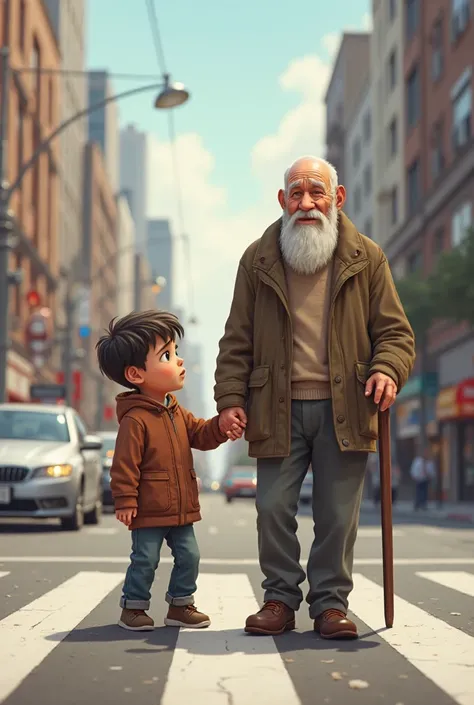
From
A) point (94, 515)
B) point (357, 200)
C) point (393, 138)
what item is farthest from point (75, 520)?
point (357, 200)

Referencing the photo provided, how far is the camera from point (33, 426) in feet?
47.1

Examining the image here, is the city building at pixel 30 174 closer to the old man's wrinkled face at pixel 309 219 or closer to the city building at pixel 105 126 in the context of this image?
the old man's wrinkled face at pixel 309 219

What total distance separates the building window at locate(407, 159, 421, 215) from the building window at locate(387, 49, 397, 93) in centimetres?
591

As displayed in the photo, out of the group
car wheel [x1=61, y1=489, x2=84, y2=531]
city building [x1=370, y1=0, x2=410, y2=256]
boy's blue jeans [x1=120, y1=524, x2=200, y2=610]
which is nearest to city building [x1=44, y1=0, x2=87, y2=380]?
city building [x1=370, y1=0, x2=410, y2=256]

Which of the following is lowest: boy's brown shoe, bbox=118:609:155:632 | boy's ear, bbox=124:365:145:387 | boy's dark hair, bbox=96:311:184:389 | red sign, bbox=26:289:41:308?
boy's brown shoe, bbox=118:609:155:632

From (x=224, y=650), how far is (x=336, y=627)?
0.58 meters

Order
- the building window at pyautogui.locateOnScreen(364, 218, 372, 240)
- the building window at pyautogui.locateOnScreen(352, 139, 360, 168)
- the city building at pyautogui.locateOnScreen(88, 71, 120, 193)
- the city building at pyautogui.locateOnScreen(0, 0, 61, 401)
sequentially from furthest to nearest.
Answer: the city building at pyautogui.locateOnScreen(88, 71, 120, 193)
the building window at pyautogui.locateOnScreen(352, 139, 360, 168)
the building window at pyautogui.locateOnScreen(364, 218, 372, 240)
the city building at pyautogui.locateOnScreen(0, 0, 61, 401)

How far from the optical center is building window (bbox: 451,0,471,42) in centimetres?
3441

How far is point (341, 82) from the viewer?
70.0 meters

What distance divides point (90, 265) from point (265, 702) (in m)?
80.9

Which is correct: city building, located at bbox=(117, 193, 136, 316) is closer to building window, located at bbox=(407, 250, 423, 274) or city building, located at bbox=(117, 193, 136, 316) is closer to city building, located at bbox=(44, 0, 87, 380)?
city building, located at bbox=(44, 0, 87, 380)

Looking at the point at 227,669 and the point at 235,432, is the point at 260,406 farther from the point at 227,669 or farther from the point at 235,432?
the point at 227,669

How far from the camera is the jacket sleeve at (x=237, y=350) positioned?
5375 millimetres

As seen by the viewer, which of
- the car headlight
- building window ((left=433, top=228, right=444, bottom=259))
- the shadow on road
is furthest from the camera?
building window ((left=433, top=228, right=444, bottom=259))
